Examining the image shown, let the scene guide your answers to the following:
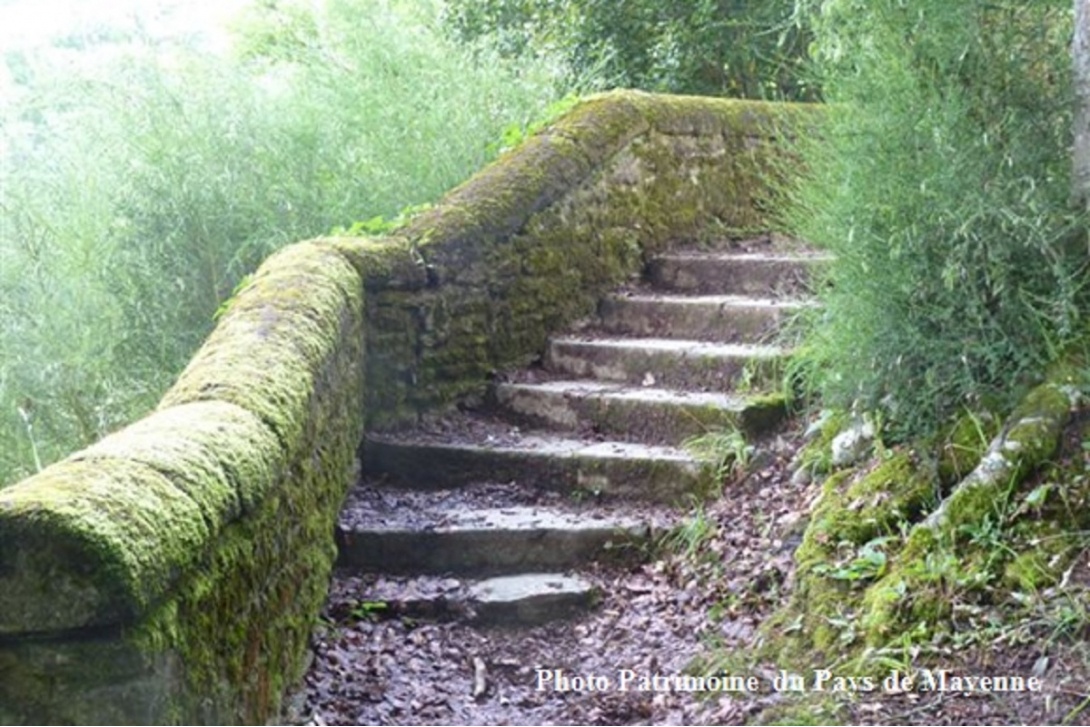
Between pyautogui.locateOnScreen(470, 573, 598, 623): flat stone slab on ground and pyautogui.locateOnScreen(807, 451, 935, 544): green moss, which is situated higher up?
pyautogui.locateOnScreen(807, 451, 935, 544): green moss

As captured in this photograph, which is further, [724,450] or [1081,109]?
[724,450]

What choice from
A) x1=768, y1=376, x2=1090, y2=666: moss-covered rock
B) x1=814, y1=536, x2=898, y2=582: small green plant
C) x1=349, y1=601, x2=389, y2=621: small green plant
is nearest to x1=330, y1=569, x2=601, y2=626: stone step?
x1=349, y1=601, x2=389, y2=621: small green plant

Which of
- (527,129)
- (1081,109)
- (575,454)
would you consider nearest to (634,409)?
(575,454)

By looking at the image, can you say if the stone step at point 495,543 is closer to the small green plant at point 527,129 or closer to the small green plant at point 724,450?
the small green plant at point 724,450

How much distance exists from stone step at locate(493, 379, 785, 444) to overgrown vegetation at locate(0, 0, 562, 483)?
181cm

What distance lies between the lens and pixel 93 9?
12586 millimetres

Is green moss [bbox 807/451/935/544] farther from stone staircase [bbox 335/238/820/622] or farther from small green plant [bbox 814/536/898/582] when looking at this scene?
stone staircase [bbox 335/238/820/622]

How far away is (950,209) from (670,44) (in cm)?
576

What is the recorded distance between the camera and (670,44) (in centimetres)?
959

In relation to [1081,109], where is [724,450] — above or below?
below

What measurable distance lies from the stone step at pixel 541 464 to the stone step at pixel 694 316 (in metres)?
0.97

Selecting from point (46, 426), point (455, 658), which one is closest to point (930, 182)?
point (455, 658)

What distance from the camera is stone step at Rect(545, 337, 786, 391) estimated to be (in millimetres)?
5641

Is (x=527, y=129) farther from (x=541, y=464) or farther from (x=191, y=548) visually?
(x=191, y=548)
